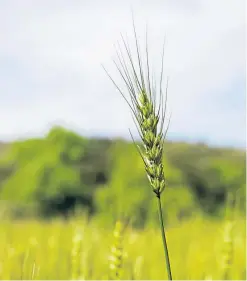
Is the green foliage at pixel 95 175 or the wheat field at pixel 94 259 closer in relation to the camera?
the wheat field at pixel 94 259

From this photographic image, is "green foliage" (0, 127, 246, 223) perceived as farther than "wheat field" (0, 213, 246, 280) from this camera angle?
Yes

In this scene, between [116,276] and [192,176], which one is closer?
[116,276]

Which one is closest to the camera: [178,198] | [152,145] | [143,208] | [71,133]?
[152,145]

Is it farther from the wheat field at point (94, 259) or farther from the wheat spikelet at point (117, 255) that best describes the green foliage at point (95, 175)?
the wheat spikelet at point (117, 255)

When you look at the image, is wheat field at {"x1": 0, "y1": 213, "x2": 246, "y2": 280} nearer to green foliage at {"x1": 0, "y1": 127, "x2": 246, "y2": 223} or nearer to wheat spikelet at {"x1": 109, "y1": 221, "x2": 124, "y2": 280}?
wheat spikelet at {"x1": 109, "y1": 221, "x2": 124, "y2": 280}

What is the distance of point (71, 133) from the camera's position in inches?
1404

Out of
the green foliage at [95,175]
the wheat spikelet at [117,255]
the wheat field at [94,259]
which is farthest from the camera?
the green foliage at [95,175]

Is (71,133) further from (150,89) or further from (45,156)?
(150,89)

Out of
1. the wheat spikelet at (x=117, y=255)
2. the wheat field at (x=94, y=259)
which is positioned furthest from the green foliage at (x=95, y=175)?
the wheat spikelet at (x=117, y=255)

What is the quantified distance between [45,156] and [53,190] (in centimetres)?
356

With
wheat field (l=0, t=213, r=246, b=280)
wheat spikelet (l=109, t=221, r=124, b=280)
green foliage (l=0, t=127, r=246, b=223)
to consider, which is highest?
green foliage (l=0, t=127, r=246, b=223)

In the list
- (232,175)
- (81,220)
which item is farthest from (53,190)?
(81,220)

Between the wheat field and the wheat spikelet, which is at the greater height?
the wheat spikelet

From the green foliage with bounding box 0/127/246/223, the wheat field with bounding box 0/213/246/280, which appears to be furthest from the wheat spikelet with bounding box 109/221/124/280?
the green foliage with bounding box 0/127/246/223
